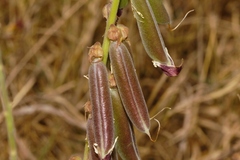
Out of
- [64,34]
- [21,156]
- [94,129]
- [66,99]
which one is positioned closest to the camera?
[94,129]

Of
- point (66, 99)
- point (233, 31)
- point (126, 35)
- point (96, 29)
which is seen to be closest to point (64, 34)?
point (96, 29)

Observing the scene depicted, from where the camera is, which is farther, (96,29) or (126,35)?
(96,29)

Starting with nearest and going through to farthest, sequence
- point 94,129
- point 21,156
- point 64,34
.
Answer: point 94,129, point 21,156, point 64,34

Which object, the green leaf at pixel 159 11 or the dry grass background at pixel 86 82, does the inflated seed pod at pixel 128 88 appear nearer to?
the green leaf at pixel 159 11

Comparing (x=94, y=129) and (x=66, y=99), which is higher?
(x=94, y=129)

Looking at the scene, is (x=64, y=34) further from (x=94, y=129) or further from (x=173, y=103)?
Answer: (x=94, y=129)

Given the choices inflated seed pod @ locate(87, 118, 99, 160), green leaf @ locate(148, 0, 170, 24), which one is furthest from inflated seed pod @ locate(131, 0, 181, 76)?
inflated seed pod @ locate(87, 118, 99, 160)

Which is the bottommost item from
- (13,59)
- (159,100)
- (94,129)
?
(159,100)
